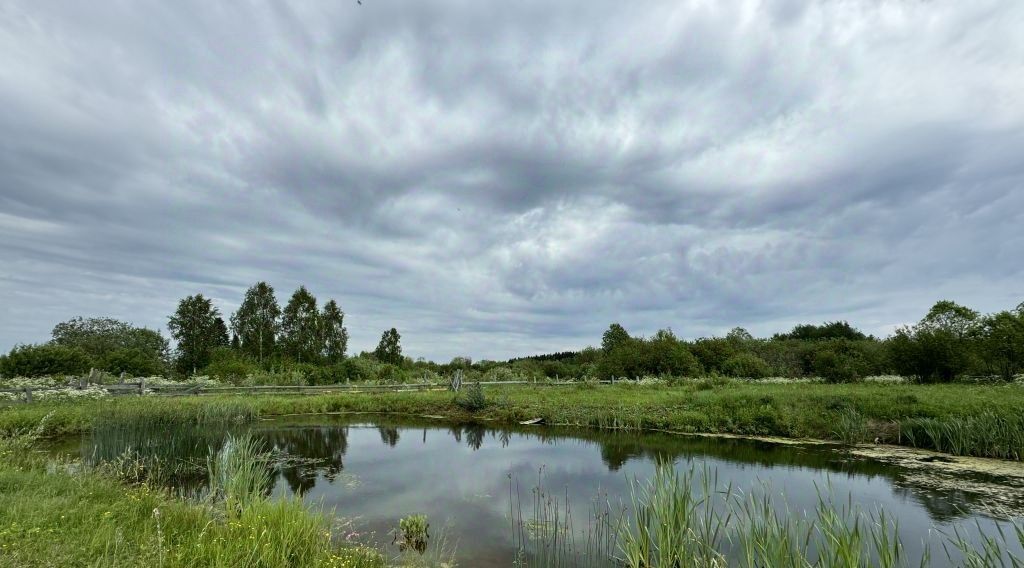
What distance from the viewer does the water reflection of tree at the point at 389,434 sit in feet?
57.8

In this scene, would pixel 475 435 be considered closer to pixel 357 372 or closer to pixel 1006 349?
pixel 357 372

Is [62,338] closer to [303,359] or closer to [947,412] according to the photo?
[303,359]

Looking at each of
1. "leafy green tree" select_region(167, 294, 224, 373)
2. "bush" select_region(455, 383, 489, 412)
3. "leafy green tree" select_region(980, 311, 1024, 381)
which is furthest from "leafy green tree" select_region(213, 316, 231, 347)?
"leafy green tree" select_region(980, 311, 1024, 381)

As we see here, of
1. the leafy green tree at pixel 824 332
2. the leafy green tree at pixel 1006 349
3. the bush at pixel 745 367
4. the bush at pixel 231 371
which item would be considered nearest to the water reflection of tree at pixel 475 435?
the bush at pixel 231 371

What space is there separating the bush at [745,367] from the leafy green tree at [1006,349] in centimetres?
1440

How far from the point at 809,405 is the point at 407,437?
15534 mm

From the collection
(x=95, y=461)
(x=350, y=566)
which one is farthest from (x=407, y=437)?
(x=350, y=566)

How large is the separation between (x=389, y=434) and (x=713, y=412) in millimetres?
12995

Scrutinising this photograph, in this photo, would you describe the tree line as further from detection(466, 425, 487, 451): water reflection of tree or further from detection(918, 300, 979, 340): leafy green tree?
detection(466, 425, 487, 451): water reflection of tree

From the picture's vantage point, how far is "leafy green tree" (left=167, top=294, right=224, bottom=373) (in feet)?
179

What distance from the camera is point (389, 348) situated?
2468 inches

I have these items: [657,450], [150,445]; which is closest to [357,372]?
[150,445]

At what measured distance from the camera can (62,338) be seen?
60750 mm

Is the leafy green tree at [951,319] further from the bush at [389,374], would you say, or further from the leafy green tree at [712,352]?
the bush at [389,374]
